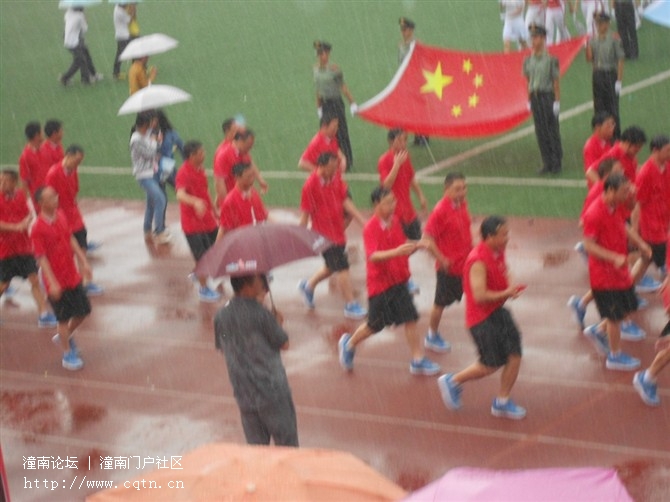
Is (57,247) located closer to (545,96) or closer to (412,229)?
(412,229)

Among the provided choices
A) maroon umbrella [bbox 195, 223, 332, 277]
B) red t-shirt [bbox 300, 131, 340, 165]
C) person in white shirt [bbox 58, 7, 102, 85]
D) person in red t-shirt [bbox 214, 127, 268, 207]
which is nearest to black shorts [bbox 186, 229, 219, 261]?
person in red t-shirt [bbox 214, 127, 268, 207]

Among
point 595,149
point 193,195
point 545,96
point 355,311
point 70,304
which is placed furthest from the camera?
point 545,96

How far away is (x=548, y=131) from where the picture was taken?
15.3 m

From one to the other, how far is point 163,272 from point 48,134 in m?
2.09

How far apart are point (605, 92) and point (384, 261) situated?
7.49 meters

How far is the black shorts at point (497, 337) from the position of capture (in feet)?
28.1

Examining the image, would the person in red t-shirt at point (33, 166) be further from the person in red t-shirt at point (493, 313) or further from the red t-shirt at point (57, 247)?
the person in red t-shirt at point (493, 313)

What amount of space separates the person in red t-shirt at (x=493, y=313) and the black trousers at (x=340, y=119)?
8.54 meters

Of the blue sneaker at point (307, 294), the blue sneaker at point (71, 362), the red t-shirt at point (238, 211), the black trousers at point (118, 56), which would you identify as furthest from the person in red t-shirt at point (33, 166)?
the black trousers at point (118, 56)

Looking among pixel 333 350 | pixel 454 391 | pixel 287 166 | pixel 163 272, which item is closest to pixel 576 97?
pixel 287 166

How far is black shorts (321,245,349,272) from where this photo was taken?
36.6ft

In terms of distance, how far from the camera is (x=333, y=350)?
10.6 metres

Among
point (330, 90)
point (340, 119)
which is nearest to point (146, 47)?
point (330, 90)

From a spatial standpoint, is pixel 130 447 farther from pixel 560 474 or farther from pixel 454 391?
pixel 560 474
